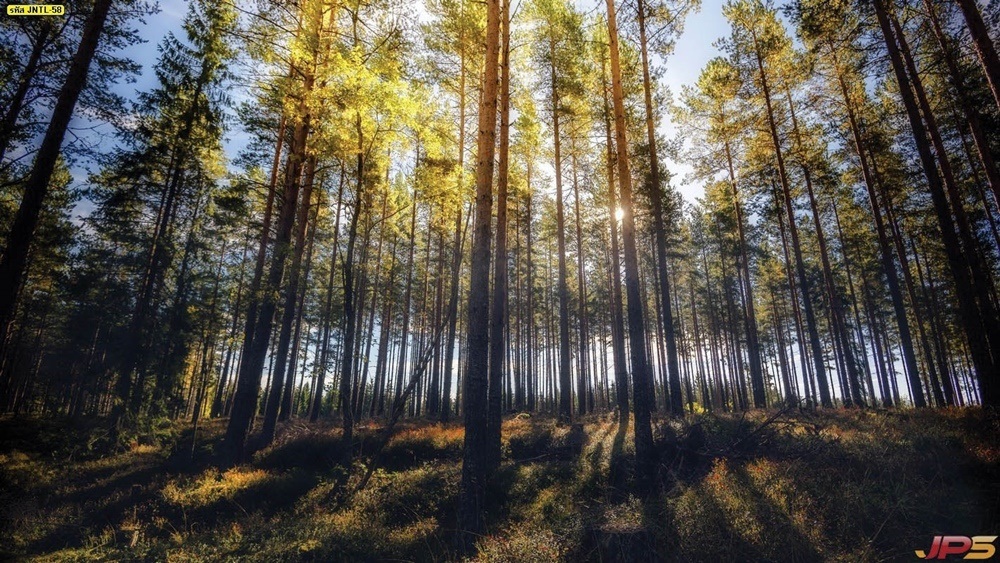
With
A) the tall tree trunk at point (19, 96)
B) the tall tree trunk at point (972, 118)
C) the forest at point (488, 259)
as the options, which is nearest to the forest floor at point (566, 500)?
the forest at point (488, 259)

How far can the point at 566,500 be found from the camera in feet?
24.8

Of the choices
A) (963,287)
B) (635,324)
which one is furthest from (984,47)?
(635,324)

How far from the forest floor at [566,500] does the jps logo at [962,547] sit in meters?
0.13

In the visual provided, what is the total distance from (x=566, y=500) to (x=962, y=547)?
5125 mm

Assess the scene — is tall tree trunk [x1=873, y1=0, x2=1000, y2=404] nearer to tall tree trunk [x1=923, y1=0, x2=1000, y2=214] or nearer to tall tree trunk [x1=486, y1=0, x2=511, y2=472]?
tall tree trunk [x1=923, y1=0, x2=1000, y2=214]

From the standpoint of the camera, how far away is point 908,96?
10180mm

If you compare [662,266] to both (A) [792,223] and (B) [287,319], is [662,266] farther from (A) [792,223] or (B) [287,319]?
(B) [287,319]

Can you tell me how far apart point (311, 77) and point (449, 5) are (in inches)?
183

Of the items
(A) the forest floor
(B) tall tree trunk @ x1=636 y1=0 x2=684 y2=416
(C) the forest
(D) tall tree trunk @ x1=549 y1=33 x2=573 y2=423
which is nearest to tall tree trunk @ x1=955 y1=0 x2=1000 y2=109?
(C) the forest

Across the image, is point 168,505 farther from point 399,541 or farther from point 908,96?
point 908,96

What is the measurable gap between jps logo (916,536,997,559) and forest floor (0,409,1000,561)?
0.13 m

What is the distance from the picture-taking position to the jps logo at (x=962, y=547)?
4.25m

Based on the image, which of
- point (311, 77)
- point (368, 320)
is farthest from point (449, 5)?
point (368, 320)

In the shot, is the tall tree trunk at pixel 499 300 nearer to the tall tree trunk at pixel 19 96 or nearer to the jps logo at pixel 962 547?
the jps logo at pixel 962 547
